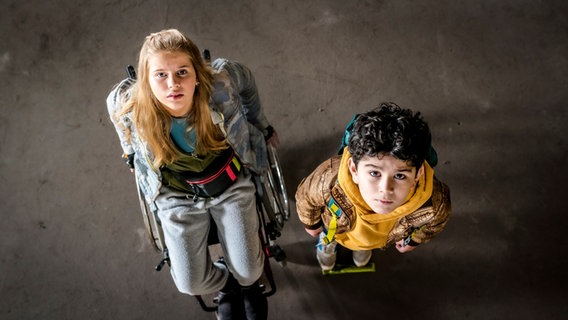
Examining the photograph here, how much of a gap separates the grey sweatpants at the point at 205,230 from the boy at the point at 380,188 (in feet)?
0.96

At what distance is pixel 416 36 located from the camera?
2816 millimetres

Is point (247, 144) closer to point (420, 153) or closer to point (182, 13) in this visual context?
point (420, 153)

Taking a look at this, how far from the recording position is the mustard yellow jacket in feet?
5.32

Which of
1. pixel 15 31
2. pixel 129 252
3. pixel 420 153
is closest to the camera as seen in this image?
pixel 420 153

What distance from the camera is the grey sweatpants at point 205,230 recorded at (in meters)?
1.98

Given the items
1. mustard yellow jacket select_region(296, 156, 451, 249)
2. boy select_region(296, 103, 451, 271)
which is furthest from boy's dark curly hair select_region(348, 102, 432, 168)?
A: mustard yellow jacket select_region(296, 156, 451, 249)

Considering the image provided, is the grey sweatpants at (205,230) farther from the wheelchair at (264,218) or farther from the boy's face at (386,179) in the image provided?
the boy's face at (386,179)

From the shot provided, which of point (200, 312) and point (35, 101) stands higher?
point (35, 101)

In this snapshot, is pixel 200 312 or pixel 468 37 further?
pixel 468 37

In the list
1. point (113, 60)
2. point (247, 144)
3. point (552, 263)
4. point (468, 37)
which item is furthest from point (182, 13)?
point (552, 263)

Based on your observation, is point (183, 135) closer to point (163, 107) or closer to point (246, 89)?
point (163, 107)

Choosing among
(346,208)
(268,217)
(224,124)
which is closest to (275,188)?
(268,217)

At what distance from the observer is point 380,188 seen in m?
1.44

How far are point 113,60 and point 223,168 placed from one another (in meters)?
1.44
